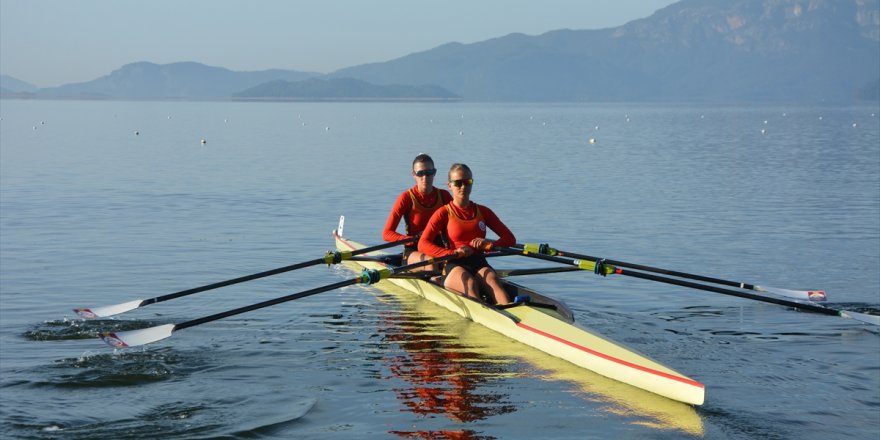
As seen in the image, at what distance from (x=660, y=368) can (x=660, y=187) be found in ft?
74.7

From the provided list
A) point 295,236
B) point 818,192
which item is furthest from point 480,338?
point 818,192

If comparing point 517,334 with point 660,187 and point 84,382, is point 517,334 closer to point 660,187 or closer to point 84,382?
point 84,382

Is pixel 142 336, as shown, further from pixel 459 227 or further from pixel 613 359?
pixel 613 359

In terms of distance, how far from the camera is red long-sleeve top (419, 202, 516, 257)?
499 inches

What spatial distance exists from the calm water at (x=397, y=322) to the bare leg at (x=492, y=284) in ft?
1.80

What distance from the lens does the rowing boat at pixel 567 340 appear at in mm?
9812

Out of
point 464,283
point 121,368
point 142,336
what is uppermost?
point 464,283

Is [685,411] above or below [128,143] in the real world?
below

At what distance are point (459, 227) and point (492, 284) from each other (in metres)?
0.82

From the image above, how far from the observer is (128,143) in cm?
5750

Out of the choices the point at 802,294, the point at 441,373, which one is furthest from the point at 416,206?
the point at 802,294

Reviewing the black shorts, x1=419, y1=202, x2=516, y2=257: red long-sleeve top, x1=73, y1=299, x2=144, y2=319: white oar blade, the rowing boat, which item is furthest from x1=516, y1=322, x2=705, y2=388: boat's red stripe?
x1=73, y1=299, x2=144, y2=319: white oar blade

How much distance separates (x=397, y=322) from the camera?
13.7 metres

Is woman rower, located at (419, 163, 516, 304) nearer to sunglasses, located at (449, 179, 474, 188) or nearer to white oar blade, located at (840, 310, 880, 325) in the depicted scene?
sunglasses, located at (449, 179, 474, 188)
